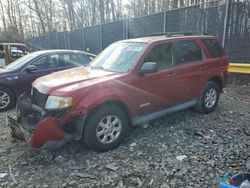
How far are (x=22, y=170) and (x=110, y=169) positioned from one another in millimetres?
1317

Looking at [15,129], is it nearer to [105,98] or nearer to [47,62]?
[105,98]

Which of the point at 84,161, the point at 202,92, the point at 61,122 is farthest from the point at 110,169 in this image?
the point at 202,92

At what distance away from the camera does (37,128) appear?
3.45 meters

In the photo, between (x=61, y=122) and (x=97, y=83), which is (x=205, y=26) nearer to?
(x=97, y=83)

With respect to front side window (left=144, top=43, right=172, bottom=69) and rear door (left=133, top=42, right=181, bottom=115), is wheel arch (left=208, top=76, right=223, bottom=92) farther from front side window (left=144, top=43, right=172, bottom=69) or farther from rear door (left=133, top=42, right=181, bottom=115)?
front side window (left=144, top=43, right=172, bottom=69)

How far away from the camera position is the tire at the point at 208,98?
5.60 m

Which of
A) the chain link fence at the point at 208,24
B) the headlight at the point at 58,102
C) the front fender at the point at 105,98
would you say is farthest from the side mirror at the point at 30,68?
the chain link fence at the point at 208,24

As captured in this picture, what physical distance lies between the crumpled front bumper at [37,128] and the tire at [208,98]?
3264 millimetres

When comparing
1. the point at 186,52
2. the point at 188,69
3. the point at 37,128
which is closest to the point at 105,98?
the point at 37,128

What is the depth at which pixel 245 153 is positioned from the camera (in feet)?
12.7

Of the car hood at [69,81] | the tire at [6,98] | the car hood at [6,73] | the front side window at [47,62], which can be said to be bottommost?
the tire at [6,98]

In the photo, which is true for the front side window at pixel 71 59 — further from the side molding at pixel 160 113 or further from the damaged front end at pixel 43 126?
the side molding at pixel 160 113

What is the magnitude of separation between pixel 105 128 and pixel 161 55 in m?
1.84

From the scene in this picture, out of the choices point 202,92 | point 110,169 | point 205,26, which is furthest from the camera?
point 205,26
